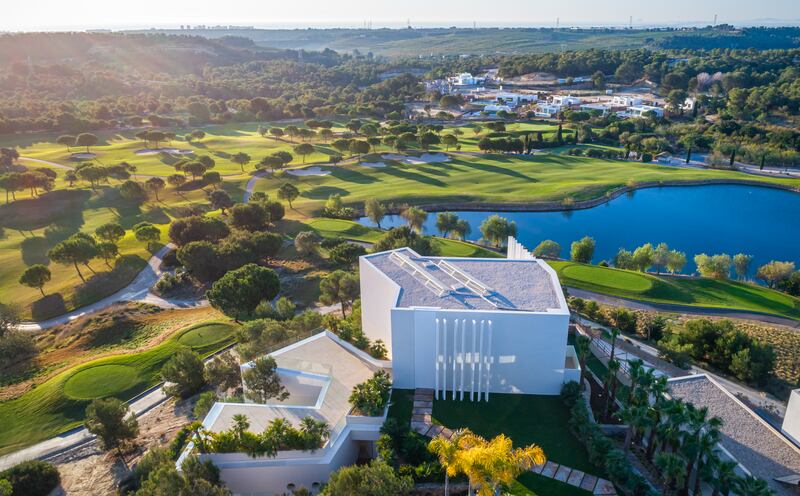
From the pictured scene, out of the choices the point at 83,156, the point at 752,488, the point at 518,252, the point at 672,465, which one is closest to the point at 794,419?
the point at 752,488

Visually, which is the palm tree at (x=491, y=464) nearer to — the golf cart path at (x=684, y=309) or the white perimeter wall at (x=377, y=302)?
the white perimeter wall at (x=377, y=302)

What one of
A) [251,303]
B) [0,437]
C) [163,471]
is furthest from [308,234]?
[163,471]

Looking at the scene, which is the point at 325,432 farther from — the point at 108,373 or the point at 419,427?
the point at 108,373

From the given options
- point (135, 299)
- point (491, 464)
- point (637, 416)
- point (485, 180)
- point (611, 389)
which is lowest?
point (135, 299)

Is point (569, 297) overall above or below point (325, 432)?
below

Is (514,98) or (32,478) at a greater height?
(514,98)

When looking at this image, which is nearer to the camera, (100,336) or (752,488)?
(752,488)

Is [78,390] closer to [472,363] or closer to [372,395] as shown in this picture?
[372,395]

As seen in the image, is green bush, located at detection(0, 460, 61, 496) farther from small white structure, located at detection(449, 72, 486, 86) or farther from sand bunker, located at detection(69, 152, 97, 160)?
small white structure, located at detection(449, 72, 486, 86)

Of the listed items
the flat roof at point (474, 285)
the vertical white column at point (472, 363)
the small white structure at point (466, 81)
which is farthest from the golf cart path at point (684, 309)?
the small white structure at point (466, 81)
